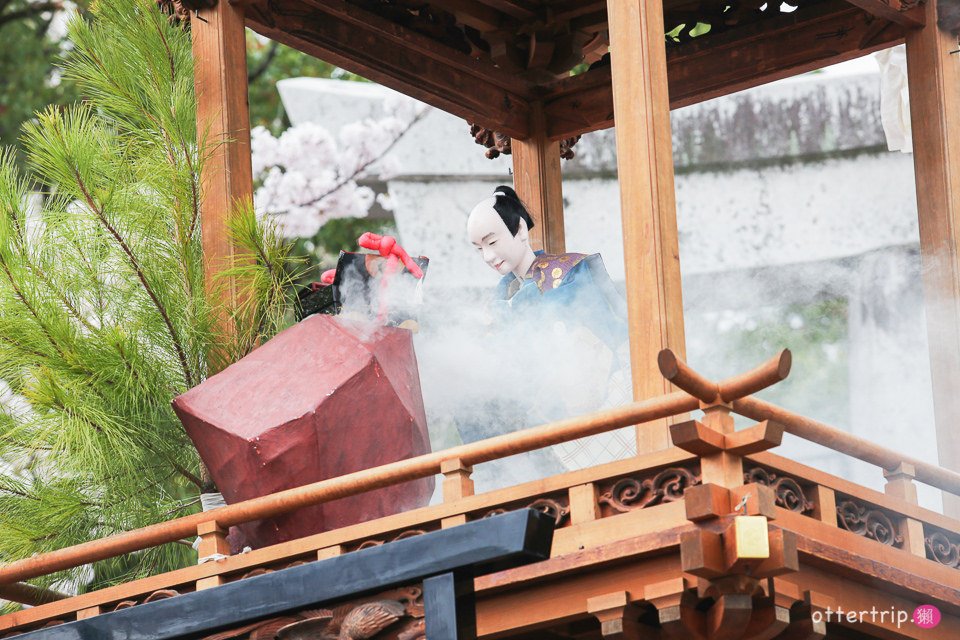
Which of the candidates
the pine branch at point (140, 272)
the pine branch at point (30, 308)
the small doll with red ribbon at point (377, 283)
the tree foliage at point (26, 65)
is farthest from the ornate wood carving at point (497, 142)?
the tree foliage at point (26, 65)

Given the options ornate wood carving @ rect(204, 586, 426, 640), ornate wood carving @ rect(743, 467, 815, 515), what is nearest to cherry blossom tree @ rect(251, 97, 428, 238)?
ornate wood carving @ rect(204, 586, 426, 640)

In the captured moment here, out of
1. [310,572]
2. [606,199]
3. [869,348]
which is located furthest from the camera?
[606,199]

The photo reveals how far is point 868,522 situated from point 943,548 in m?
0.34

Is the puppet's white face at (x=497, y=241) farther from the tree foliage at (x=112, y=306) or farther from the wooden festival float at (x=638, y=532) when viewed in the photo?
the wooden festival float at (x=638, y=532)

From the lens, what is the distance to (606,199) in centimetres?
1307

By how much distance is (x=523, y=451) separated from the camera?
397 centimetres

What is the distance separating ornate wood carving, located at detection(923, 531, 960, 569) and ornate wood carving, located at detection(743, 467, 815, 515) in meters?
0.50

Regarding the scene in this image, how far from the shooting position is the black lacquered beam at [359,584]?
359 centimetres

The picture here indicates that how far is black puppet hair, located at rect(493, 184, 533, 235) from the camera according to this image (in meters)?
5.23

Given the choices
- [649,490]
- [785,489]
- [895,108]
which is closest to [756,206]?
[895,108]

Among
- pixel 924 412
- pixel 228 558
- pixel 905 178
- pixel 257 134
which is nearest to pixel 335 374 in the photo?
pixel 228 558

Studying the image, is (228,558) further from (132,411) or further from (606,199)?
(606,199)

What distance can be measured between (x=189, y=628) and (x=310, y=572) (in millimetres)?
353

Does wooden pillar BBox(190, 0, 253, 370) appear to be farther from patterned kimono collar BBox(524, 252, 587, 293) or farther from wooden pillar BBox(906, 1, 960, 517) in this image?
wooden pillar BBox(906, 1, 960, 517)
